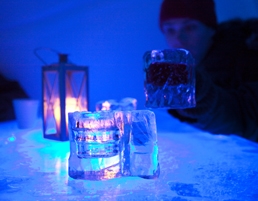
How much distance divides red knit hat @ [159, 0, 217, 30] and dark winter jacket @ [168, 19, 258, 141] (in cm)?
14

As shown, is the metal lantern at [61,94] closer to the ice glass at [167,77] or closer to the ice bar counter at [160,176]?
the ice bar counter at [160,176]

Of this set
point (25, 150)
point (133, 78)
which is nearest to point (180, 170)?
point (25, 150)

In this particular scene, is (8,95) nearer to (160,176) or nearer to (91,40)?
(91,40)

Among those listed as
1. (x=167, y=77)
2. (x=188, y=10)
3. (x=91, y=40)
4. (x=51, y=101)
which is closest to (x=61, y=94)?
(x=51, y=101)

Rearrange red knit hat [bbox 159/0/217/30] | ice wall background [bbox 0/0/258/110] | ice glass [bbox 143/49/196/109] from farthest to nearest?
1. red knit hat [bbox 159/0/217/30]
2. ice wall background [bbox 0/0/258/110]
3. ice glass [bbox 143/49/196/109]

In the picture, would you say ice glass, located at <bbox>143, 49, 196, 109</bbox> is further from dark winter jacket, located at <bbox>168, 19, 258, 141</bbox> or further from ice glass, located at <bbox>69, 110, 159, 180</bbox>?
dark winter jacket, located at <bbox>168, 19, 258, 141</bbox>

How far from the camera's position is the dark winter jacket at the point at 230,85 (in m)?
1.41

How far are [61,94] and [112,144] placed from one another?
1.57ft

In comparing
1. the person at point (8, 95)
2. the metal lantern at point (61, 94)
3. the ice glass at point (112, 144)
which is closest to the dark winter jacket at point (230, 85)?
the metal lantern at point (61, 94)

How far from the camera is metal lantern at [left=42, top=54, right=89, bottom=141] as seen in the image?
1.04 metres

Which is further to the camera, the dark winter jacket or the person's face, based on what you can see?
the person's face

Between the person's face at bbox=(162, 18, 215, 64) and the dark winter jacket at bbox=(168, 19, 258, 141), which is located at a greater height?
the person's face at bbox=(162, 18, 215, 64)

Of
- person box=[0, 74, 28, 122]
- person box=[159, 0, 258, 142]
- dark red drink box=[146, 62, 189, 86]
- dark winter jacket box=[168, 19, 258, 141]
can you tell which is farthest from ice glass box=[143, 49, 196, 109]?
person box=[0, 74, 28, 122]

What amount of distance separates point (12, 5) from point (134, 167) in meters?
1.56
